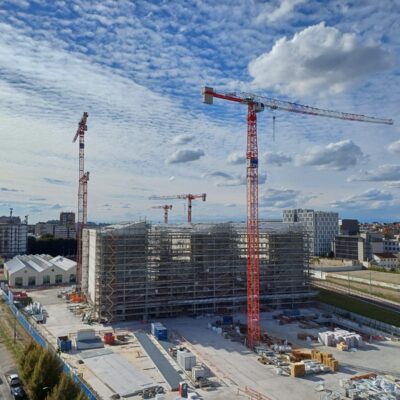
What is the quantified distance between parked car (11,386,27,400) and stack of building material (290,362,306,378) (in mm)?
16500

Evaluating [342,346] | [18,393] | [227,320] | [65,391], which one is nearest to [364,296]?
[227,320]

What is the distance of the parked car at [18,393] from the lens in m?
24.3

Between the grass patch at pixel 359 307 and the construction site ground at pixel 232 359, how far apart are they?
30.8ft

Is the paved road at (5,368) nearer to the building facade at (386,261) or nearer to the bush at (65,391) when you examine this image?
the bush at (65,391)

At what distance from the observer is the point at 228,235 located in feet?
161

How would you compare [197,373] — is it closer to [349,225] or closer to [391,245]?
[391,245]

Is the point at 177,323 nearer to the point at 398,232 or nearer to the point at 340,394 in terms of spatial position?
the point at 340,394

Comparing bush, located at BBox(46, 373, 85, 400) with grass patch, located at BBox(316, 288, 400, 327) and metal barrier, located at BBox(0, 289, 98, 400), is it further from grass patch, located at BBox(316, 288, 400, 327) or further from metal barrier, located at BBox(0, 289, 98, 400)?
grass patch, located at BBox(316, 288, 400, 327)

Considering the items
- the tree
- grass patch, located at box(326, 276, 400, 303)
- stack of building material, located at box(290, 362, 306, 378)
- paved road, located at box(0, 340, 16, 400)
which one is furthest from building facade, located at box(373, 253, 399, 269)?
the tree

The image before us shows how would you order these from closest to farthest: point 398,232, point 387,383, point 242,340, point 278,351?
1. point 387,383
2. point 278,351
3. point 242,340
4. point 398,232

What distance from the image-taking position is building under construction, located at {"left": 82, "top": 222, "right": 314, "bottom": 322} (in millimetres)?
43938

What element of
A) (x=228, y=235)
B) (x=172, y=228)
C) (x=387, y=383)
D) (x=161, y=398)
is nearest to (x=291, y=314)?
(x=228, y=235)

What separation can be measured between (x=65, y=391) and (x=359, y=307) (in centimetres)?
4029

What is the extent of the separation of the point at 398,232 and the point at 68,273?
99.5 metres
